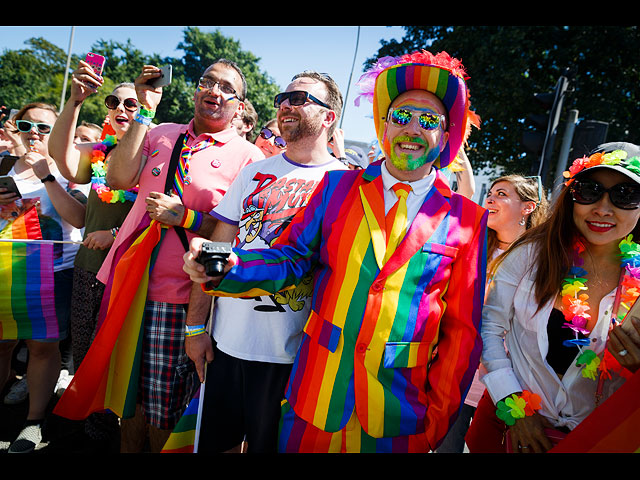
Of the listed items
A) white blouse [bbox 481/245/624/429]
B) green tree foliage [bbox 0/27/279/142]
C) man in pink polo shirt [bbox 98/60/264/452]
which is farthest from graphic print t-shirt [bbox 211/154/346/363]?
green tree foliage [bbox 0/27/279/142]

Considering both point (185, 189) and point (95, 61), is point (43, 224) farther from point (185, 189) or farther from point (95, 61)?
point (185, 189)

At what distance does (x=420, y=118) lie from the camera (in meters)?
1.82

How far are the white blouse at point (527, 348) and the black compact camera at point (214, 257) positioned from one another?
1219 mm

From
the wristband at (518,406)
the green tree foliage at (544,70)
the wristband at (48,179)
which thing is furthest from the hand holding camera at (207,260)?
the green tree foliage at (544,70)

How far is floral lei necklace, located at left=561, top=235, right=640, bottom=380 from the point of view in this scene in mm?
1698

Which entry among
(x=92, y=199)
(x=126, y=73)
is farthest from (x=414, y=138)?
(x=126, y=73)

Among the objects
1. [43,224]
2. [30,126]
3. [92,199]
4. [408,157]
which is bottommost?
[43,224]

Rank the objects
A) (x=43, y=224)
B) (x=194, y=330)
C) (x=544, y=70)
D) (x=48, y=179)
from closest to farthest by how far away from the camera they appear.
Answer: (x=194, y=330) → (x=48, y=179) → (x=43, y=224) → (x=544, y=70)

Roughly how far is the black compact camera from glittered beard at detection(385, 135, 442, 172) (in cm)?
82

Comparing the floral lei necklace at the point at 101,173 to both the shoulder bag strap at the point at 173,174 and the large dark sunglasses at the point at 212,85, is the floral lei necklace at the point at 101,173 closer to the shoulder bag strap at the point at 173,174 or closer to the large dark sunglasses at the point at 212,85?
the shoulder bag strap at the point at 173,174

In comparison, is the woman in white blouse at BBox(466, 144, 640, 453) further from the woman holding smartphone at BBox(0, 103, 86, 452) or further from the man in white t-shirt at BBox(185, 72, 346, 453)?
the woman holding smartphone at BBox(0, 103, 86, 452)

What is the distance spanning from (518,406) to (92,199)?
9.95 ft

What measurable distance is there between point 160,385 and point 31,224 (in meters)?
1.70

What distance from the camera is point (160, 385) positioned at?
8.07 feet
